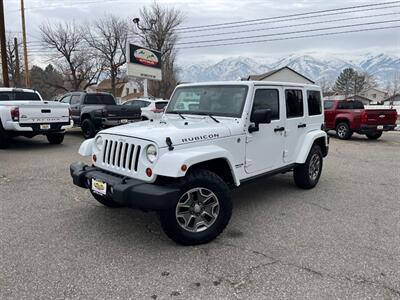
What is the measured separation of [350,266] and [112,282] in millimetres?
2209

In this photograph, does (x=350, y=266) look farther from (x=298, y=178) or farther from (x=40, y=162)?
(x=40, y=162)

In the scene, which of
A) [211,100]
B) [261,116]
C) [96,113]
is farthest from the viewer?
[96,113]

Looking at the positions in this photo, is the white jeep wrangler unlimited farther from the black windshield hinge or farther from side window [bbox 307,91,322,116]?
side window [bbox 307,91,322,116]

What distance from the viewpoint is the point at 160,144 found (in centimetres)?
351

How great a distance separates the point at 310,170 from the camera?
5969 mm

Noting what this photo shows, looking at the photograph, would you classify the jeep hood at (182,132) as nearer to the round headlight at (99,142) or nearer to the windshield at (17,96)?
the round headlight at (99,142)

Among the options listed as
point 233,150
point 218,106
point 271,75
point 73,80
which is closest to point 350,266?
point 233,150

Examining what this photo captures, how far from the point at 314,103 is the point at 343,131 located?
28.0 ft

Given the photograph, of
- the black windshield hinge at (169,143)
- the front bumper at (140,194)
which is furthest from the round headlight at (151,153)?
the front bumper at (140,194)

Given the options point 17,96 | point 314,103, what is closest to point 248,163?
point 314,103

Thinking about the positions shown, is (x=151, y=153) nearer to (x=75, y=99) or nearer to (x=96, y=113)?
(x=96, y=113)

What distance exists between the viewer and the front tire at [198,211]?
3533 millimetres

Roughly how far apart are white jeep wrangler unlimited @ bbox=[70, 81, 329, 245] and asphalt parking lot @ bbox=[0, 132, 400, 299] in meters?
0.39

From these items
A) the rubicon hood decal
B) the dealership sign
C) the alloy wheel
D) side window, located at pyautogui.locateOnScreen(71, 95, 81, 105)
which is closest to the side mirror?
the rubicon hood decal
